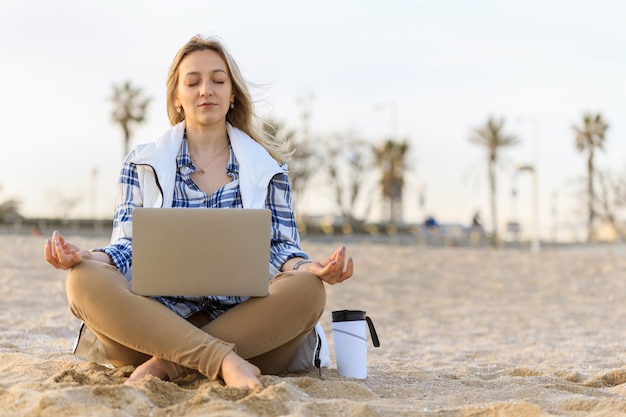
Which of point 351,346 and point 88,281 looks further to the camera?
point 351,346

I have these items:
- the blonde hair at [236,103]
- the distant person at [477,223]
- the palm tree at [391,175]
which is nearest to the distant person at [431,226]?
the distant person at [477,223]

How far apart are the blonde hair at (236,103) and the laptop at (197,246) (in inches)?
35.5

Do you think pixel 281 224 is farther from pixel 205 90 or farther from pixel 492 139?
pixel 492 139

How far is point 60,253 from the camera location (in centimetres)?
329

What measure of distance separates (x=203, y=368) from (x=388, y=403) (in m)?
0.75

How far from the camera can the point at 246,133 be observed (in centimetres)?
414

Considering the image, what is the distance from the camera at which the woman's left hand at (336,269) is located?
3.35 m

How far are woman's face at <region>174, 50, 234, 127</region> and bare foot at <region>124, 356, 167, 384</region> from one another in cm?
118

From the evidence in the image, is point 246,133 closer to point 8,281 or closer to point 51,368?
point 51,368

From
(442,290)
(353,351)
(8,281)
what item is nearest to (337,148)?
(442,290)

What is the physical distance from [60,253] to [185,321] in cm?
58

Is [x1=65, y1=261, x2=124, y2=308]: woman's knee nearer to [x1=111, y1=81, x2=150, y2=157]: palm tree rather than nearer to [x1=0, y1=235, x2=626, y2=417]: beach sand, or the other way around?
[x1=0, y1=235, x2=626, y2=417]: beach sand

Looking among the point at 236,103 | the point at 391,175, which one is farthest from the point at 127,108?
the point at 236,103

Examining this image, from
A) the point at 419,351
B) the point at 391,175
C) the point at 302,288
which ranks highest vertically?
the point at 391,175
